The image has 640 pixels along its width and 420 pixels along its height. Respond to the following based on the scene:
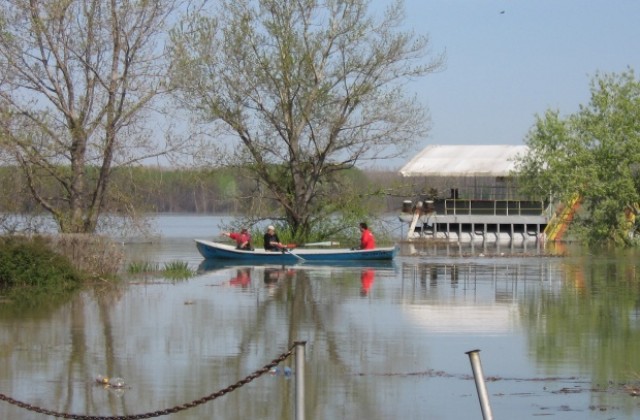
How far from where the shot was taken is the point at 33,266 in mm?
26047

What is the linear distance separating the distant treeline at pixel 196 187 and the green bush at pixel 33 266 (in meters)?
3.05

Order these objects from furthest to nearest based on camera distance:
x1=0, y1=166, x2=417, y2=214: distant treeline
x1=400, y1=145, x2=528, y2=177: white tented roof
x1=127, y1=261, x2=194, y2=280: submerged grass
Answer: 1. x1=400, y1=145, x2=528, y2=177: white tented roof
2. x1=127, y1=261, x2=194, y2=280: submerged grass
3. x1=0, y1=166, x2=417, y2=214: distant treeline

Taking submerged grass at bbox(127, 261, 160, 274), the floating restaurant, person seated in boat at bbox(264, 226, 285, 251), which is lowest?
submerged grass at bbox(127, 261, 160, 274)

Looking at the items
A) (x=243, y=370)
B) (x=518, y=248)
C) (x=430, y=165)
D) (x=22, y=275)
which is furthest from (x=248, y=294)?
(x=430, y=165)

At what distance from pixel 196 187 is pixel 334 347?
2836 cm

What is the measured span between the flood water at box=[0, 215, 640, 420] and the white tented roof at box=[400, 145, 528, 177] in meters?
33.5

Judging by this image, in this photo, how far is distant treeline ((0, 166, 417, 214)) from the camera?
30.1 metres

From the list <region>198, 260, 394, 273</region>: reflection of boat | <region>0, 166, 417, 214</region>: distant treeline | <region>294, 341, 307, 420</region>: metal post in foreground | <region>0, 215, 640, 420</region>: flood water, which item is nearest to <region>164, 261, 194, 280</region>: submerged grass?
<region>0, 215, 640, 420</region>: flood water

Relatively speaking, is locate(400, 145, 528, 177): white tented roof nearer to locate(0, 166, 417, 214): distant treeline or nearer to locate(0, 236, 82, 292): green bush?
locate(0, 166, 417, 214): distant treeline

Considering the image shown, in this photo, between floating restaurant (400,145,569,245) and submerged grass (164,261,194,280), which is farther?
floating restaurant (400,145,569,245)

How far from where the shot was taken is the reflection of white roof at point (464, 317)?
69.8 feet

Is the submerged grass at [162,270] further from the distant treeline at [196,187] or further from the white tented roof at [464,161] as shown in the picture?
the white tented roof at [464,161]

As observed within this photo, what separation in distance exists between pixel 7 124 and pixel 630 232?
17743 millimetres

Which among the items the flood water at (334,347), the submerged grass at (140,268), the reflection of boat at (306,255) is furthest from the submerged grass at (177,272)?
the reflection of boat at (306,255)
